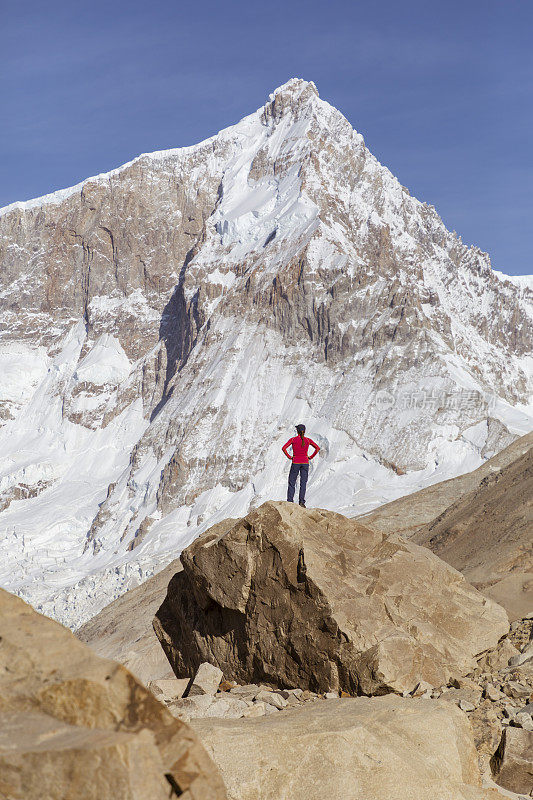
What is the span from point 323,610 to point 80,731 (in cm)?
545

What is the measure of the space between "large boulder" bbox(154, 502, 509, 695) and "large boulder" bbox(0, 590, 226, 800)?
16.1ft

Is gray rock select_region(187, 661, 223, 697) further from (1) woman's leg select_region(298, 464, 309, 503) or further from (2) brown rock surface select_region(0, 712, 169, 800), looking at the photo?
(2) brown rock surface select_region(0, 712, 169, 800)

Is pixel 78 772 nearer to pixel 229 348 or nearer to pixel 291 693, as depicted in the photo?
pixel 291 693

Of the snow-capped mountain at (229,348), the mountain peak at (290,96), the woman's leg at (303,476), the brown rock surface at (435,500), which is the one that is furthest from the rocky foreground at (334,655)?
the mountain peak at (290,96)

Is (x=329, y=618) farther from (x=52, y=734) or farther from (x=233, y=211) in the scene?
(x=233, y=211)

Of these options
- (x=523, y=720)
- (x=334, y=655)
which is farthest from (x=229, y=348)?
(x=523, y=720)

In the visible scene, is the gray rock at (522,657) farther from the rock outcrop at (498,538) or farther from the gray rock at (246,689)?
the gray rock at (246,689)

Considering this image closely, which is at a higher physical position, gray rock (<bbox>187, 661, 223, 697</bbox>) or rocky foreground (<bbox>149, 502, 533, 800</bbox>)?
rocky foreground (<bbox>149, 502, 533, 800</bbox>)

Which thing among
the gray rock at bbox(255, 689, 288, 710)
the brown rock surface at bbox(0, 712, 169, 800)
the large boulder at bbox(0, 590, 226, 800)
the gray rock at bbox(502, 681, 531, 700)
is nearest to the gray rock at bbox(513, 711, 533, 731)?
the gray rock at bbox(502, 681, 531, 700)

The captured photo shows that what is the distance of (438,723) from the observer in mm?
6441

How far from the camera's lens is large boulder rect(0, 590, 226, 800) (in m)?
3.33

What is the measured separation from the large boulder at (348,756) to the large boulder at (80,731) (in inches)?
77.7

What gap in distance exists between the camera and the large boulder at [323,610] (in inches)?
335

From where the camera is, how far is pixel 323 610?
28.7ft
